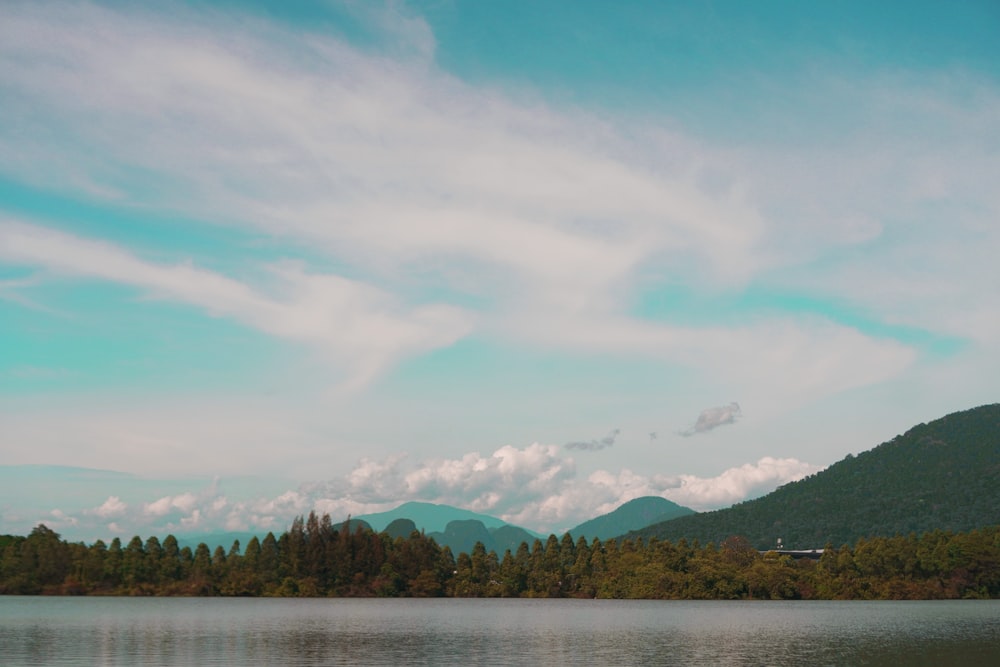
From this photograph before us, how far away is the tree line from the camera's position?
180m

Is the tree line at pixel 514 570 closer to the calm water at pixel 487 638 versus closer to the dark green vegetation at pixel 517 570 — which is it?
the dark green vegetation at pixel 517 570

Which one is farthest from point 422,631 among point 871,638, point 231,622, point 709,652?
point 871,638

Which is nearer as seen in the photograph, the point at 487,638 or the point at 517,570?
the point at 487,638

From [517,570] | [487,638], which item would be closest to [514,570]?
[517,570]

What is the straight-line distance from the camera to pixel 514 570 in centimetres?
19312

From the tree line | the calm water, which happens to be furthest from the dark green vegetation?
the calm water

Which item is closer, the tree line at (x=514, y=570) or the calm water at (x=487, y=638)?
the calm water at (x=487, y=638)

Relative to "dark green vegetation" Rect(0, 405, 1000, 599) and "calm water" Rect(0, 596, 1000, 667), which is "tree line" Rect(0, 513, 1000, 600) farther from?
"calm water" Rect(0, 596, 1000, 667)

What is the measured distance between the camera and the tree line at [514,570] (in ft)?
592

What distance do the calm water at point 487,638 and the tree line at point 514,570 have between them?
2587 inches

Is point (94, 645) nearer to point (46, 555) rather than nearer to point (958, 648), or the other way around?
point (958, 648)

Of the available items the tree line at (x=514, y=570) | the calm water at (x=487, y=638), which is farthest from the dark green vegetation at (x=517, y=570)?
the calm water at (x=487, y=638)

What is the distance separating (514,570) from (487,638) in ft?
392

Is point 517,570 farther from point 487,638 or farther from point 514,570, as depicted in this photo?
point 487,638
